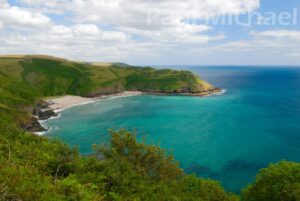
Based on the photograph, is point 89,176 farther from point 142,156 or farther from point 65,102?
point 65,102

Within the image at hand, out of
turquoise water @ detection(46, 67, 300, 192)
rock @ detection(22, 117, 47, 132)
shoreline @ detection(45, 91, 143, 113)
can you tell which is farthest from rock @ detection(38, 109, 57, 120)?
rock @ detection(22, 117, 47, 132)

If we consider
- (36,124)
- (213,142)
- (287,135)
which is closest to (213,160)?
(213,142)

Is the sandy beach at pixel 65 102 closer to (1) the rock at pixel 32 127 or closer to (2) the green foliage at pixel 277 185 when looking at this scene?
(1) the rock at pixel 32 127

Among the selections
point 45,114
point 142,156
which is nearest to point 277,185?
point 142,156

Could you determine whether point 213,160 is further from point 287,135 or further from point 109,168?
point 109,168

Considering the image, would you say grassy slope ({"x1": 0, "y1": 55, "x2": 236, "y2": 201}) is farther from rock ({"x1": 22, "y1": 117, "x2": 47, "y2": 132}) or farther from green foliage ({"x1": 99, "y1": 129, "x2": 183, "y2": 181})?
rock ({"x1": 22, "y1": 117, "x2": 47, "y2": 132})
